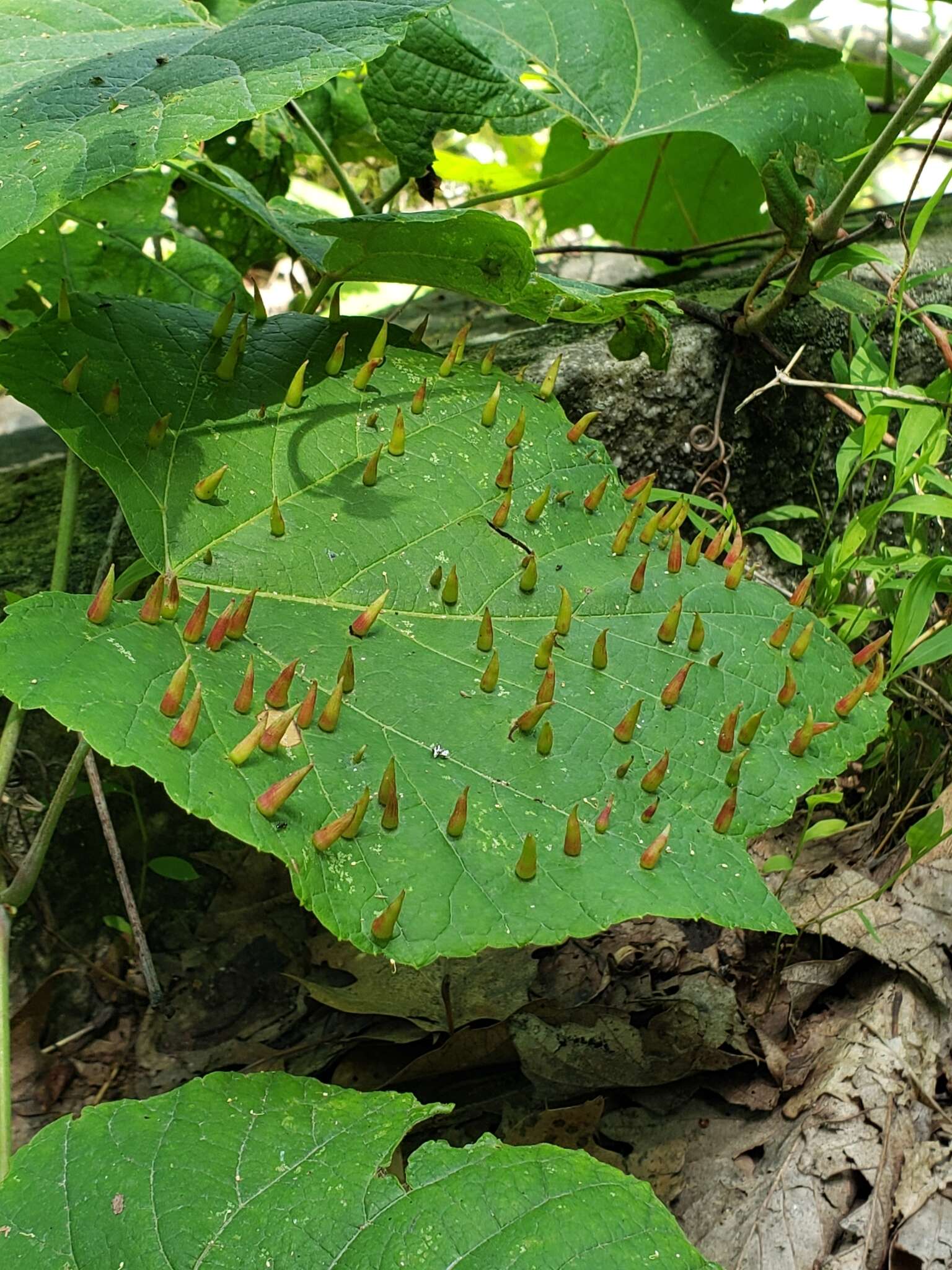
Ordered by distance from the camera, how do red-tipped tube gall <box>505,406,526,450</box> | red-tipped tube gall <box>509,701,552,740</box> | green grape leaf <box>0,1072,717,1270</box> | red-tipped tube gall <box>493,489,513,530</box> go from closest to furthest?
green grape leaf <box>0,1072,717,1270</box> < red-tipped tube gall <box>509,701,552,740</box> < red-tipped tube gall <box>493,489,513,530</box> < red-tipped tube gall <box>505,406,526,450</box>

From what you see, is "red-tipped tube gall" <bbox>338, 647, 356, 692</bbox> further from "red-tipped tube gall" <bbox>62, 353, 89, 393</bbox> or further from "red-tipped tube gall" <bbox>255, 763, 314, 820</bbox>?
"red-tipped tube gall" <bbox>62, 353, 89, 393</bbox>

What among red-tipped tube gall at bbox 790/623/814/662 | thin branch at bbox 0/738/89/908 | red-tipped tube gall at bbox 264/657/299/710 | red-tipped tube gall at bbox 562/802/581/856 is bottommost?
thin branch at bbox 0/738/89/908

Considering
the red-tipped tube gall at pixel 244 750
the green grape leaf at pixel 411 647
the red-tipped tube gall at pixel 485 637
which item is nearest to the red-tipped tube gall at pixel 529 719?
the green grape leaf at pixel 411 647

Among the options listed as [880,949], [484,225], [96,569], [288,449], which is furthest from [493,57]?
[880,949]

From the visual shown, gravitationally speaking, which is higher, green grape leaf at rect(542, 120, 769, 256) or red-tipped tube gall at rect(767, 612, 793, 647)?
green grape leaf at rect(542, 120, 769, 256)

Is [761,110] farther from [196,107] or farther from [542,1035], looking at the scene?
[542,1035]

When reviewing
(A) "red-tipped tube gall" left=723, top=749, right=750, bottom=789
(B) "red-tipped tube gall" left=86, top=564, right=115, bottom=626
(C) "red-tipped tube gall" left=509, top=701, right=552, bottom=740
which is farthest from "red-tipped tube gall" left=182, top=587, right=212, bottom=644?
(A) "red-tipped tube gall" left=723, top=749, right=750, bottom=789
